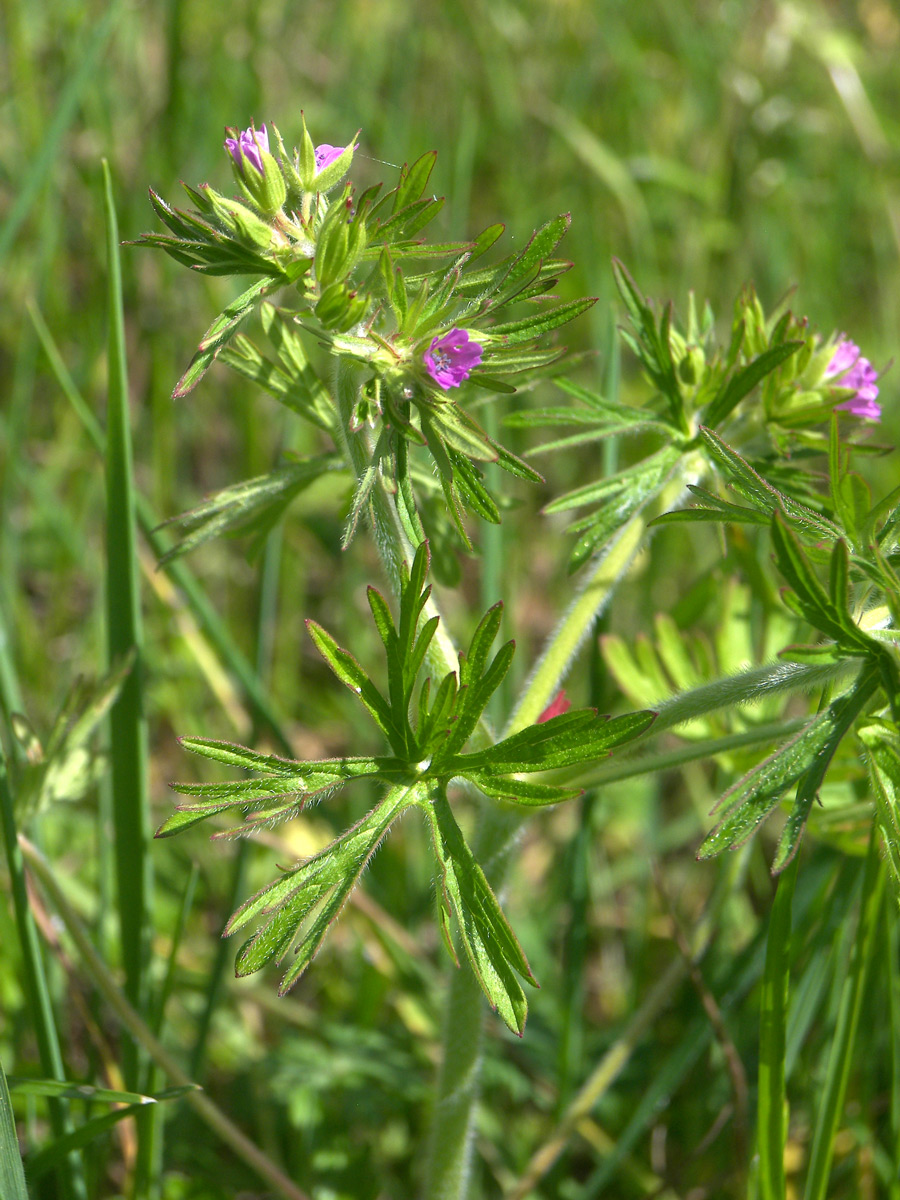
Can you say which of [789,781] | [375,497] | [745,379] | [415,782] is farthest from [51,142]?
[789,781]

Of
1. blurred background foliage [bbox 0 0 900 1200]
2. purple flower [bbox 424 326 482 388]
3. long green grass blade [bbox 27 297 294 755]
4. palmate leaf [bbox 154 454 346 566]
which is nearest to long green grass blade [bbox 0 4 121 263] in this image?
blurred background foliage [bbox 0 0 900 1200]

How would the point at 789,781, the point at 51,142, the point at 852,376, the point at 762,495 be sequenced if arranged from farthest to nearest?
the point at 51,142
the point at 852,376
the point at 762,495
the point at 789,781

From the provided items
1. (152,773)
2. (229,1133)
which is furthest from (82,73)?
(229,1133)

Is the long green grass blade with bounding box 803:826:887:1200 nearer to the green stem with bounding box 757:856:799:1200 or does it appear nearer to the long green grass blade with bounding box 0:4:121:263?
the green stem with bounding box 757:856:799:1200

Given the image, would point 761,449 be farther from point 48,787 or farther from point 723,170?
point 723,170

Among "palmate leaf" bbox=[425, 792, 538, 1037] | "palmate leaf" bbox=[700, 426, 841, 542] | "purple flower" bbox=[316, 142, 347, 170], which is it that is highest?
"purple flower" bbox=[316, 142, 347, 170]

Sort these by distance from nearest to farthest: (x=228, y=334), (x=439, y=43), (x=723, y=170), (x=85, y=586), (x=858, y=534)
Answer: (x=228, y=334), (x=858, y=534), (x=85, y=586), (x=723, y=170), (x=439, y=43)

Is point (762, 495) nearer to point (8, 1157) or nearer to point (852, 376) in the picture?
point (852, 376)
